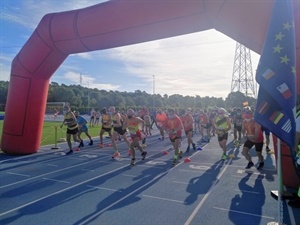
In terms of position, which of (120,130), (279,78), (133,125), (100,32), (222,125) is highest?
(100,32)

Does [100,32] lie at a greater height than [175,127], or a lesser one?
greater

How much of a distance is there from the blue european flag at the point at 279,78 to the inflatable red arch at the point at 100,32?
195 centimetres

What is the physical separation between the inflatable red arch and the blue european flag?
6.39 feet

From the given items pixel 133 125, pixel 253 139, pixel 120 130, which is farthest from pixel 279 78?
pixel 120 130

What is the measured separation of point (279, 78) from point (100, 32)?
5.55m

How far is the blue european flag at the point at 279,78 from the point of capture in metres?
3.46

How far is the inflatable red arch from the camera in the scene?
19.1 ft

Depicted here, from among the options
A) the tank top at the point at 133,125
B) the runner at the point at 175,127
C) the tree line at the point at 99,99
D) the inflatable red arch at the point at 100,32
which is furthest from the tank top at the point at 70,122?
the tree line at the point at 99,99

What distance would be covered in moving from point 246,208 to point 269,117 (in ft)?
7.09

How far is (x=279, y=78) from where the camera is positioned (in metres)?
3.55

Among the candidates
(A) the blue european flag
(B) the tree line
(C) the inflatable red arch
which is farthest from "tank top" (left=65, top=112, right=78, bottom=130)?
(B) the tree line

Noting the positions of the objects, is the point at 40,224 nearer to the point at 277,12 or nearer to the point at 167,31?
the point at 277,12

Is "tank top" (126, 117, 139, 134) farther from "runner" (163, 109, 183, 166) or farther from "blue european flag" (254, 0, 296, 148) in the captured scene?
"blue european flag" (254, 0, 296, 148)

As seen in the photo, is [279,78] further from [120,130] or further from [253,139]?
[120,130]
